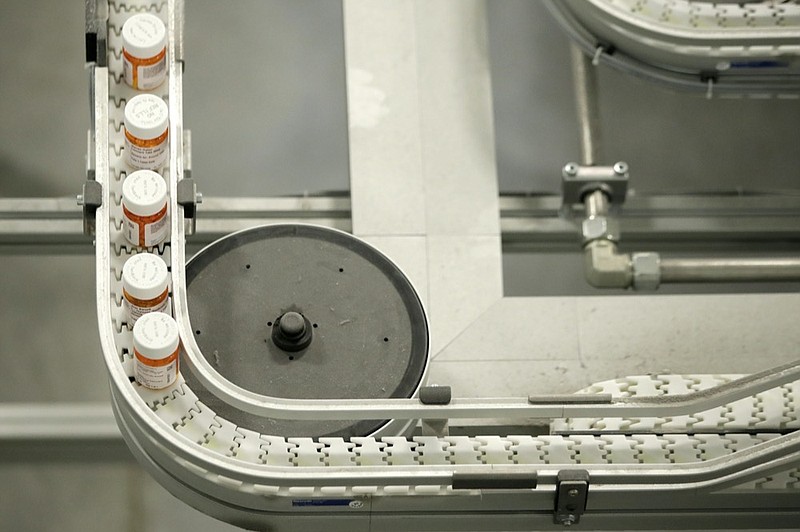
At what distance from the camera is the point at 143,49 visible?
7.00 feet

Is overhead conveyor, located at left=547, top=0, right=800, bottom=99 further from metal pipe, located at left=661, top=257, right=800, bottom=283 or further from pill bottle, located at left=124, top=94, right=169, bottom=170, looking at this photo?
pill bottle, located at left=124, top=94, right=169, bottom=170

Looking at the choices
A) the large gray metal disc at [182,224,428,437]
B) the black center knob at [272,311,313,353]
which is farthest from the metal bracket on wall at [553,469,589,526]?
the black center knob at [272,311,313,353]

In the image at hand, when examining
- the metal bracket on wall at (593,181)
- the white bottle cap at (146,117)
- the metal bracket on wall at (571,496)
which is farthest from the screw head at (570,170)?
the white bottle cap at (146,117)

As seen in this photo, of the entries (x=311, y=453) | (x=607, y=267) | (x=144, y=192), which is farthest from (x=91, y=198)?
(x=607, y=267)

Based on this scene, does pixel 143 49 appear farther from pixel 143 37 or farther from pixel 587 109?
pixel 587 109

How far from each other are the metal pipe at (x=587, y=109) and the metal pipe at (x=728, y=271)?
0.95ft

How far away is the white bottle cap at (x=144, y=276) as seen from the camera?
80.0 inches

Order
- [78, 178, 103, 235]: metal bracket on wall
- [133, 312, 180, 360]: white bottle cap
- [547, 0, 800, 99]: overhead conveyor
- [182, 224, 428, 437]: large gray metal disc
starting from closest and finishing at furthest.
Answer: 1. [133, 312, 180, 360]: white bottle cap
2. [78, 178, 103, 235]: metal bracket on wall
3. [182, 224, 428, 437]: large gray metal disc
4. [547, 0, 800, 99]: overhead conveyor

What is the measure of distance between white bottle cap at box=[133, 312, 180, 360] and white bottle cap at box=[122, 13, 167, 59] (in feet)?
1.35

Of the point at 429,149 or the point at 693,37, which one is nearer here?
the point at 693,37

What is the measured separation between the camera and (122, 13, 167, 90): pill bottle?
2137mm

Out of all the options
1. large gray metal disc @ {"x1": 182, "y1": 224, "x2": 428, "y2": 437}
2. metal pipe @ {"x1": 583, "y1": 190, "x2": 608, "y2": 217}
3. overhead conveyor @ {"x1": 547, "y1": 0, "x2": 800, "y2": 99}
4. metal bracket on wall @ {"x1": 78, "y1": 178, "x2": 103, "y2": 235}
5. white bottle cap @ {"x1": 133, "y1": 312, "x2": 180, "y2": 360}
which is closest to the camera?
white bottle cap @ {"x1": 133, "y1": 312, "x2": 180, "y2": 360}

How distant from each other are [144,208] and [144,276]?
4.0 inches

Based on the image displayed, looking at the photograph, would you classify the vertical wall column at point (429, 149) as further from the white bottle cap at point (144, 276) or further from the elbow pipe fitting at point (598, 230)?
the white bottle cap at point (144, 276)
